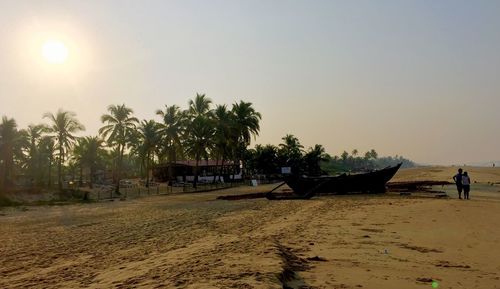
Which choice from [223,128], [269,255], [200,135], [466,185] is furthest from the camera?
[223,128]

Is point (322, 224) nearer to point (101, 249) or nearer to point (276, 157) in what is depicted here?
point (101, 249)

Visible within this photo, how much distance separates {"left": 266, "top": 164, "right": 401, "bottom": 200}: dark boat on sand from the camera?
1056 inches

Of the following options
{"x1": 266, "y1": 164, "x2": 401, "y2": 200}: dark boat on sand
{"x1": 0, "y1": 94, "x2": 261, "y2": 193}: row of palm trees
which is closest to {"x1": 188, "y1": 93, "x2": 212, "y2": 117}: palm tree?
{"x1": 0, "y1": 94, "x2": 261, "y2": 193}: row of palm trees

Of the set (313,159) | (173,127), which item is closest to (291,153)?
(313,159)

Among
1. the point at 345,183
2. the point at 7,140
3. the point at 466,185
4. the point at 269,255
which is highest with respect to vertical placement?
the point at 7,140

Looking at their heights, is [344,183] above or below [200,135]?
below

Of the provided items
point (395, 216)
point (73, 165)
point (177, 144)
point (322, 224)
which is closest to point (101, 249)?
point (322, 224)

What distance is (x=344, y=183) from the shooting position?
88.5 ft

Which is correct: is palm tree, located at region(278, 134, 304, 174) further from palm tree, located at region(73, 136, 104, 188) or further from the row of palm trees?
palm tree, located at region(73, 136, 104, 188)

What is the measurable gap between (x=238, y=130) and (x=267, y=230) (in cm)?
4627

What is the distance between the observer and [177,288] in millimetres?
5027

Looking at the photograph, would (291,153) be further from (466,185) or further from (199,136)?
(466,185)

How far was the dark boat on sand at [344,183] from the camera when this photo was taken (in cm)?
2681

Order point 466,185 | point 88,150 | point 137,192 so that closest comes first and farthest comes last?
point 466,185 → point 137,192 → point 88,150
